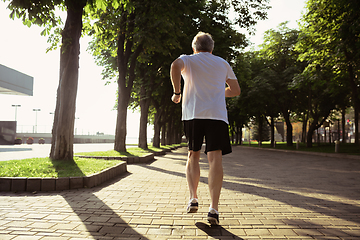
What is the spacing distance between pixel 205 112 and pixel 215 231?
1266 mm

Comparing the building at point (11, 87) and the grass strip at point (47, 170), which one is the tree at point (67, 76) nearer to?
the grass strip at point (47, 170)

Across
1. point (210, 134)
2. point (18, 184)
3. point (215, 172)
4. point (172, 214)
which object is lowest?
point (172, 214)

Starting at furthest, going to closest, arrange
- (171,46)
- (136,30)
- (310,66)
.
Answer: (310,66)
(171,46)
(136,30)

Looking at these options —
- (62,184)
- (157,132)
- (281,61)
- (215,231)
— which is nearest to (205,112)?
(215,231)

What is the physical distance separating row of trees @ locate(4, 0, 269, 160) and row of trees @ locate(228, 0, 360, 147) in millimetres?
4067

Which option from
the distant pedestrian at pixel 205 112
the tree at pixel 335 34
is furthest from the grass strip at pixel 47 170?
the tree at pixel 335 34

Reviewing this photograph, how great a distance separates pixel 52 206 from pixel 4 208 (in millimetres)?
568

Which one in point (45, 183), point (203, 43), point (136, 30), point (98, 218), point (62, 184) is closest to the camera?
point (98, 218)

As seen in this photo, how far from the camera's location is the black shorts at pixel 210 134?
3.52m

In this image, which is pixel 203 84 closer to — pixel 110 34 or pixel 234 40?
pixel 110 34

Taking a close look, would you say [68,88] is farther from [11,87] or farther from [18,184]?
[11,87]

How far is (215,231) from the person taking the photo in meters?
3.20

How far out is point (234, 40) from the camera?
1875 cm

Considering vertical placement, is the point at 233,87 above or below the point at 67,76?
below
